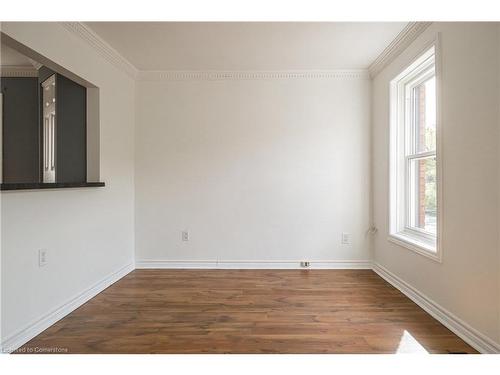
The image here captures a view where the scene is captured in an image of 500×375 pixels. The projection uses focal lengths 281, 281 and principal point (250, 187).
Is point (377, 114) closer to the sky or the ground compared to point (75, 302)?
closer to the sky

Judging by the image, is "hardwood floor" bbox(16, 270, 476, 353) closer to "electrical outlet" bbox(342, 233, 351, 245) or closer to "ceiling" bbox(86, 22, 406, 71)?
"electrical outlet" bbox(342, 233, 351, 245)

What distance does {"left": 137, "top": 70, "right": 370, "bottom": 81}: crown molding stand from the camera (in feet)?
11.7

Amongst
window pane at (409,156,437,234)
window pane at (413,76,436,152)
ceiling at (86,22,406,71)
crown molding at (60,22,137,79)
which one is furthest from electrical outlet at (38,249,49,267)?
window pane at (413,76,436,152)

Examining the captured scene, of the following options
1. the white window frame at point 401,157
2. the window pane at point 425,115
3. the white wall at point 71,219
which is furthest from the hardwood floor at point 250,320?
the window pane at point 425,115

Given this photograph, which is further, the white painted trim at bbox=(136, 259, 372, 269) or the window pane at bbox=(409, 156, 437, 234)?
the white painted trim at bbox=(136, 259, 372, 269)

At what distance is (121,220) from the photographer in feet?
10.9

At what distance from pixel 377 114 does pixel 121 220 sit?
11.0 ft

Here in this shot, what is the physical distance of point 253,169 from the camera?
3.61 metres

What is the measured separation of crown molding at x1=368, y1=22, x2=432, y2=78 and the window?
223 millimetres

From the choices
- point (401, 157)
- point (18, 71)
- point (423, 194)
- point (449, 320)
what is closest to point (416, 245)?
point (423, 194)
